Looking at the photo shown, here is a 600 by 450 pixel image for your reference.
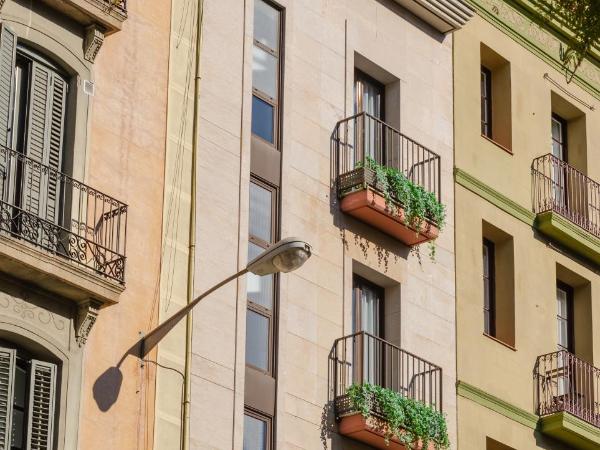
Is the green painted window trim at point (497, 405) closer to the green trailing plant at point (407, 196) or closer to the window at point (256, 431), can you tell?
the green trailing plant at point (407, 196)

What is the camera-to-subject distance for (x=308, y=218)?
3647cm

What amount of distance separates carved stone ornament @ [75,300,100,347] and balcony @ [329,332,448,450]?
6055 millimetres

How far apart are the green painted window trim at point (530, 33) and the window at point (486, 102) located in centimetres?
96

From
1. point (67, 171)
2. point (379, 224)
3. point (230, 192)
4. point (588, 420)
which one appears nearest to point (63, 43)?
point (67, 171)

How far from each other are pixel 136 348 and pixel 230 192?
12.8 ft

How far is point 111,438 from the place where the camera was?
102 feet

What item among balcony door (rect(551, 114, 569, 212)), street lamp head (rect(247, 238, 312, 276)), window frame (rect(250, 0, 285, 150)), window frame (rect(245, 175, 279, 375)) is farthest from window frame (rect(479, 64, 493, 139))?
street lamp head (rect(247, 238, 312, 276))

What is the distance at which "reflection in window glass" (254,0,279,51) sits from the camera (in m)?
37.1

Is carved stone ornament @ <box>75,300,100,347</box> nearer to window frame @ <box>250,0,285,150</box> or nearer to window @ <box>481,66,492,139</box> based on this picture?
window frame @ <box>250,0,285,150</box>

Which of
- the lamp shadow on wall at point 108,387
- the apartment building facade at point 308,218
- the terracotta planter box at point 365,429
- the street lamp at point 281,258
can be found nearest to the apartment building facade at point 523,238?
the apartment building facade at point 308,218

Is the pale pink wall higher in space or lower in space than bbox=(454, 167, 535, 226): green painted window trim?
lower

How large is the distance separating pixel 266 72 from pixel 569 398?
373 inches

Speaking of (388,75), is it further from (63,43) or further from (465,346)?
(63,43)

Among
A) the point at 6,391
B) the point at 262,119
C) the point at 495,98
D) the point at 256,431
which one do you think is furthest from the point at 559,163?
the point at 6,391
